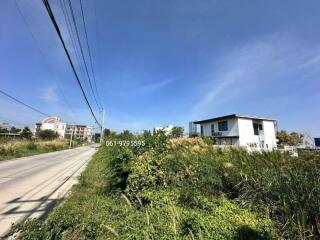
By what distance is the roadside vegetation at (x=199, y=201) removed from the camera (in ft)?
12.3

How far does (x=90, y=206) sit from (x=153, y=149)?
2475 millimetres

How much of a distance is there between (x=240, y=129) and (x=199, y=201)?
33014 mm

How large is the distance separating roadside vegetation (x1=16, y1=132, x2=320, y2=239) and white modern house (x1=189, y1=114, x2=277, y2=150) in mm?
28869

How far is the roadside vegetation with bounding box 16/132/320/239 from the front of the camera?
375 cm

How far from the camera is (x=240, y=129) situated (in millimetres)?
35844

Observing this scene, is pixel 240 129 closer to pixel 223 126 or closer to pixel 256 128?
pixel 223 126

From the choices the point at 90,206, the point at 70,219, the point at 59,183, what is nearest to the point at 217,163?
the point at 90,206

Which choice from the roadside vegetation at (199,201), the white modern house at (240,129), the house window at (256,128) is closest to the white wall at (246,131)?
the white modern house at (240,129)

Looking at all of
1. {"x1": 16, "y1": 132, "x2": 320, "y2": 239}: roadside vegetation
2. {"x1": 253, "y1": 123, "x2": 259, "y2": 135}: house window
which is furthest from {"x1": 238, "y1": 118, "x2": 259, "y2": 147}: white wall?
{"x1": 16, "y1": 132, "x2": 320, "y2": 239}: roadside vegetation

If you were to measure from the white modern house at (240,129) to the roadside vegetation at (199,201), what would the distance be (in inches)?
1137

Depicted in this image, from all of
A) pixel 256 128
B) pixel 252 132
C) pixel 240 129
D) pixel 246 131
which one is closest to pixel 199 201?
pixel 240 129

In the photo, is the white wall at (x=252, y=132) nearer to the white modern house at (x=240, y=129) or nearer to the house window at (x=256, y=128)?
the white modern house at (x=240, y=129)

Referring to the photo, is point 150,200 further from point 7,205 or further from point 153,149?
point 7,205

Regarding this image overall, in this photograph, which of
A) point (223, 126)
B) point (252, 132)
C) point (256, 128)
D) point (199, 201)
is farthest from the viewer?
point (256, 128)
